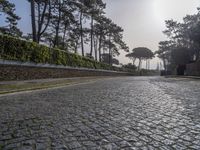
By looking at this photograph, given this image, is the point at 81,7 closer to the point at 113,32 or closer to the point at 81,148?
the point at 113,32

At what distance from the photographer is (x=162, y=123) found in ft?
20.4

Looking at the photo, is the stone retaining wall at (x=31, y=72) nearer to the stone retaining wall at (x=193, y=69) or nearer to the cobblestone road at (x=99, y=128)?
the cobblestone road at (x=99, y=128)

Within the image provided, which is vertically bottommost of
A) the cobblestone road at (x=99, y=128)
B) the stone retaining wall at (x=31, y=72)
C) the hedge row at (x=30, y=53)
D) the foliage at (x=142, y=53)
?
the cobblestone road at (x=99, y=128)

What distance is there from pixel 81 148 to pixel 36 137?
1112 millimetres

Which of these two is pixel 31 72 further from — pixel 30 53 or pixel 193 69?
pixel 193 69

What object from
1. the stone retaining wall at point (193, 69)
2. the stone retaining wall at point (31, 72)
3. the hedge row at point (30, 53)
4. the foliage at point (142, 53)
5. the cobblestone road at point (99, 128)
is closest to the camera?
the cobblestone road at point (99, 128)

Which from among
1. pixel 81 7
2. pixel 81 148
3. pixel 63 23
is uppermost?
pixel 81 7

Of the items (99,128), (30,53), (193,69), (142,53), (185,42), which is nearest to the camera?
(99,128)

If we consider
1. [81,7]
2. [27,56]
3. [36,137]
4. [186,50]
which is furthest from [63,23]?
[36,137]

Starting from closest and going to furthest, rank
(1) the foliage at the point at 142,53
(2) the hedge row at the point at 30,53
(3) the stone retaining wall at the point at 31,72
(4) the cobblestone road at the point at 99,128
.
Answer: (4) the cobblestone road at the point at 99,128, (3) the stone retaining wall at the point at 31,72, (2) the hedge row at the point at 30,53, (1) the foliage at the point at 142,53

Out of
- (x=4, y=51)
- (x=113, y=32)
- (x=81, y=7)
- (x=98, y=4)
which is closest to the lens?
(x=4, y=51)

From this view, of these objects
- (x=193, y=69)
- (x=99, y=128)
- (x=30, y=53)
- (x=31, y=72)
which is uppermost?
(x=30, y=53)

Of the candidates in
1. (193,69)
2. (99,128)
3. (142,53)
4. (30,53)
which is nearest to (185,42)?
(193,69)

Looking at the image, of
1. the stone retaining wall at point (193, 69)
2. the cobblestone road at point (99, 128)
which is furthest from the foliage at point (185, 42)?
the cobblestone road at point (99, 128)
